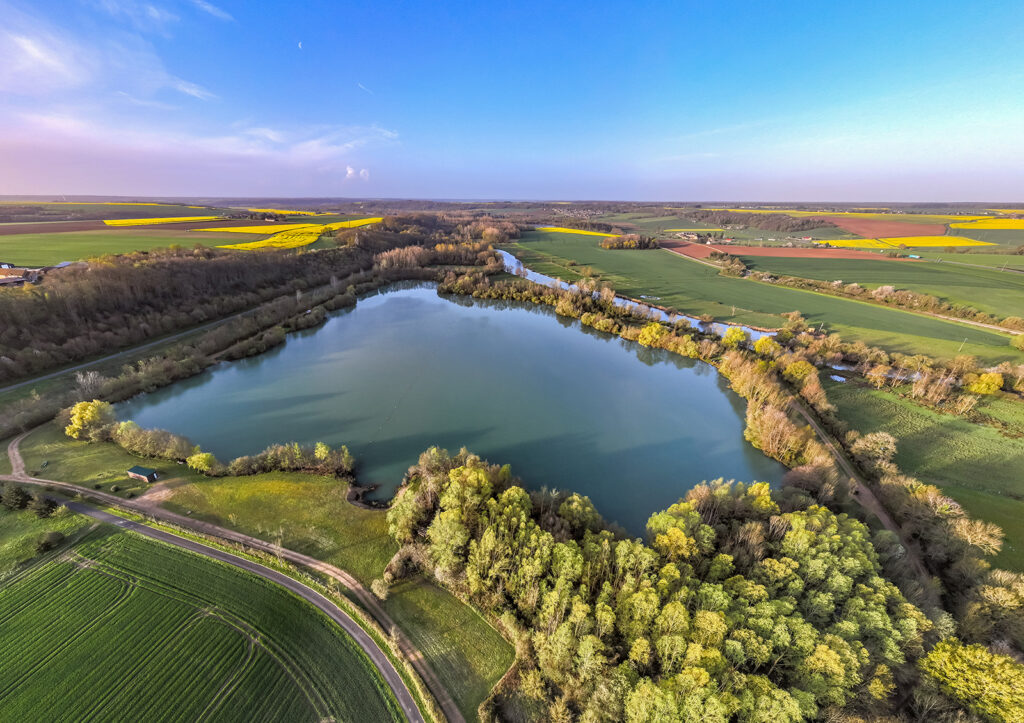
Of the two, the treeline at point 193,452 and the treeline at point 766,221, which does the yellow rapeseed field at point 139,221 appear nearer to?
the treeline at point 193,452

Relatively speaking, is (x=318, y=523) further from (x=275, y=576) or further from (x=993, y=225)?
(x=993, y=225)

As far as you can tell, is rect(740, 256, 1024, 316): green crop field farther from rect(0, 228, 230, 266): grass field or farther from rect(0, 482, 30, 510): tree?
rect(0, 228, 230, 266): grass field

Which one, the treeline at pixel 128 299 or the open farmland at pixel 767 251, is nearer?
the treeline at pixel 128 299

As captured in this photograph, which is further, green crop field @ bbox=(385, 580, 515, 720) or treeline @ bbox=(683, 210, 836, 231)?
Result: treeline @ bbox=(683, 210, 836, 231)

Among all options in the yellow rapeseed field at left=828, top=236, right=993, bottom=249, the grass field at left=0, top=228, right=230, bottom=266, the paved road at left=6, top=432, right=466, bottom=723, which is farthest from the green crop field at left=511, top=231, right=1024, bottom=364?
the grass field at left=0, top=228, right=230, bottom=266

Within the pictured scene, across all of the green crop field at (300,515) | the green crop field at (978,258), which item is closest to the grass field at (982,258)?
the green crop field at (978,258)

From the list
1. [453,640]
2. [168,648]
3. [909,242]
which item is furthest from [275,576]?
[909,242]
